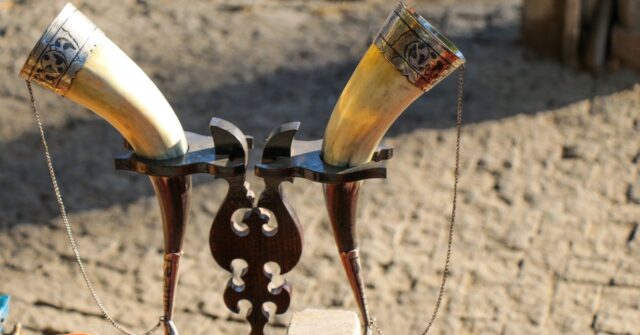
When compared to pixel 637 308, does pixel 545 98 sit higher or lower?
higher

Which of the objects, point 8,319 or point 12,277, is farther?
point 12,277

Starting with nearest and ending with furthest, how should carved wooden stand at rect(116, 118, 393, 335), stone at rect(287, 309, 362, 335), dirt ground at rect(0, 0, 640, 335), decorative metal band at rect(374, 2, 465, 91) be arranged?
decorative metal band at rect(374, 2, 465, 91) → carved wooden stand at rect(116, 118, 393, 335) → stone at rect(287, 309, 362, 335) → dirt ground at rect(0, 0, 640, 335)

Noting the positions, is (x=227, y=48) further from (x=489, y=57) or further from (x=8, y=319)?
(x=8, y=319)

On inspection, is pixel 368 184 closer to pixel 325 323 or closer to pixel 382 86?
pixel 325 323

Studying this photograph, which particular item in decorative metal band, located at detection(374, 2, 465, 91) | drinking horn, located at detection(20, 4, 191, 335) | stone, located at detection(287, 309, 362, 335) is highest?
decorative metal band, located at detection(374, 2, 465, 91)

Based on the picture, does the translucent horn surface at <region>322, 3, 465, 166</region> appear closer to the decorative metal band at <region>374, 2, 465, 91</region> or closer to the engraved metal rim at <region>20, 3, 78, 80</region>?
the decorative metal band at <region>374, 2, 465, 91</region>

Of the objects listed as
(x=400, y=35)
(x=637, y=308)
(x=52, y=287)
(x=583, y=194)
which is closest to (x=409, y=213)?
(x=583, y=194)

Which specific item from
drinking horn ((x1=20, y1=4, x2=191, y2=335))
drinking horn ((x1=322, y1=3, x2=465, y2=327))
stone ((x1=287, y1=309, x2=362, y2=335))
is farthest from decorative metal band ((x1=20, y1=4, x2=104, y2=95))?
stone ((x1=287, y1=309, x2=362, y2=335))

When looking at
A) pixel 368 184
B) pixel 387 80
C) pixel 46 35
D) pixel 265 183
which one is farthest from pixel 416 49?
pixel 368 184
